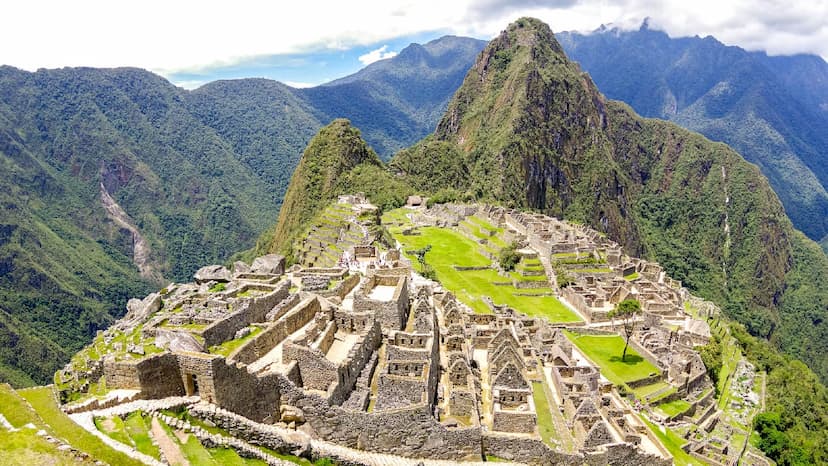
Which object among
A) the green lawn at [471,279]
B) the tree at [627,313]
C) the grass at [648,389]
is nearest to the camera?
the grass at [648,389]

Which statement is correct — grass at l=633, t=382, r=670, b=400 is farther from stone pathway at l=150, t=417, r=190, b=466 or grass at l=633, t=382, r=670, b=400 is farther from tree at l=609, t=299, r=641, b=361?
stone pathway at l=150, t=417, r=190, b=466

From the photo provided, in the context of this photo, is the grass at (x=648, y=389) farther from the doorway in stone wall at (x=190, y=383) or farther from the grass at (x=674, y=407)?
the doorway in stone wall at (x=190, y=383)

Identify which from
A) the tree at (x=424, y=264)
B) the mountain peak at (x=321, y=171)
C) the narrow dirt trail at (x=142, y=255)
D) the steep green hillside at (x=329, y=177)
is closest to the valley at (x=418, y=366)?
the tree at (x=424, y=264)

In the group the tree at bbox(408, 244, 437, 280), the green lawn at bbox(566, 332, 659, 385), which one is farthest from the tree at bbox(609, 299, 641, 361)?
the tree at bbox(408, 244, 437, 280)

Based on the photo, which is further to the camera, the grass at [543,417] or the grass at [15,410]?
the grass at [543,417]

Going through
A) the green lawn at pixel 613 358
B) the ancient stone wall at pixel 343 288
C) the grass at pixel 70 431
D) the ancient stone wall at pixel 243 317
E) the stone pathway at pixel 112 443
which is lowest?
the green lawn at pixel 613 358
